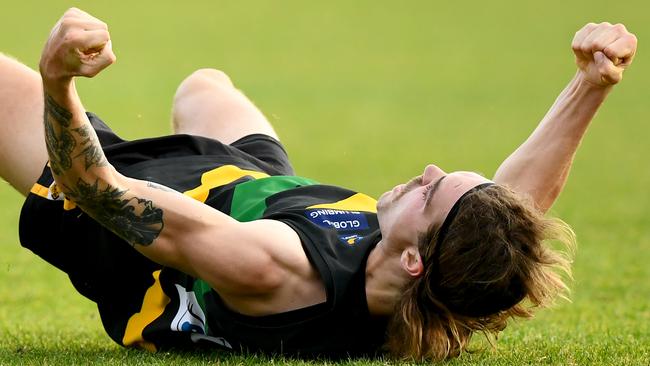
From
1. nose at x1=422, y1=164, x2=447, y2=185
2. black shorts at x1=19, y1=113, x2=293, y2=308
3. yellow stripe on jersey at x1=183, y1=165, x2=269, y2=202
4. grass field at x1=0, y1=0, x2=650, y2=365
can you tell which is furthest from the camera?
grass field at x1=0, y1=0, x2=650, y2=365

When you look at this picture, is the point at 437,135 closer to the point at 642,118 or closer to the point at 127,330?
the point at 642,118

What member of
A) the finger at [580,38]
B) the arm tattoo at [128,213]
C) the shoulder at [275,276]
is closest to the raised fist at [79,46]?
the arm tattoo at [128,213]

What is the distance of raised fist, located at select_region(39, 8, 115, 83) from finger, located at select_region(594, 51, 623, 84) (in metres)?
2.44

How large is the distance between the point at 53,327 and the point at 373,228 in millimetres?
2385

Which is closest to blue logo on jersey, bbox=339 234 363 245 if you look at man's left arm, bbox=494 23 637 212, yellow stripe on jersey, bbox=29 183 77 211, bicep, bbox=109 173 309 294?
bicep, bbox=109 173 309 294

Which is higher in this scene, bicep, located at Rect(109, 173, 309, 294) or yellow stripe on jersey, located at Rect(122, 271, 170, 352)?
bicep, located at Rect(109, 173, 309, 294)

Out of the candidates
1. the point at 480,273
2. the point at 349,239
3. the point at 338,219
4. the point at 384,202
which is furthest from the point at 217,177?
the point at 480,273

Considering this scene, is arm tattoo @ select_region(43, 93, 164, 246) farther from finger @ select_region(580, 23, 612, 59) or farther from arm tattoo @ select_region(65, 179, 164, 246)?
finger @ select_region(580, 23, 612, 59)

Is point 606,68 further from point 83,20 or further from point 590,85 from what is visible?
point 83,20

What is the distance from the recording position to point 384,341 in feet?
17.2

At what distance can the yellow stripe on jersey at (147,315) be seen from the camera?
18.0 ft

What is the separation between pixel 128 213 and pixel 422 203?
4.07 feet

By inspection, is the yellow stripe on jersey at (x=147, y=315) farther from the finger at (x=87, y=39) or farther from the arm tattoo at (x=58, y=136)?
the finger at (x=87, y=39)

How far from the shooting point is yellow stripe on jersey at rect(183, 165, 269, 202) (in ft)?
19.0
